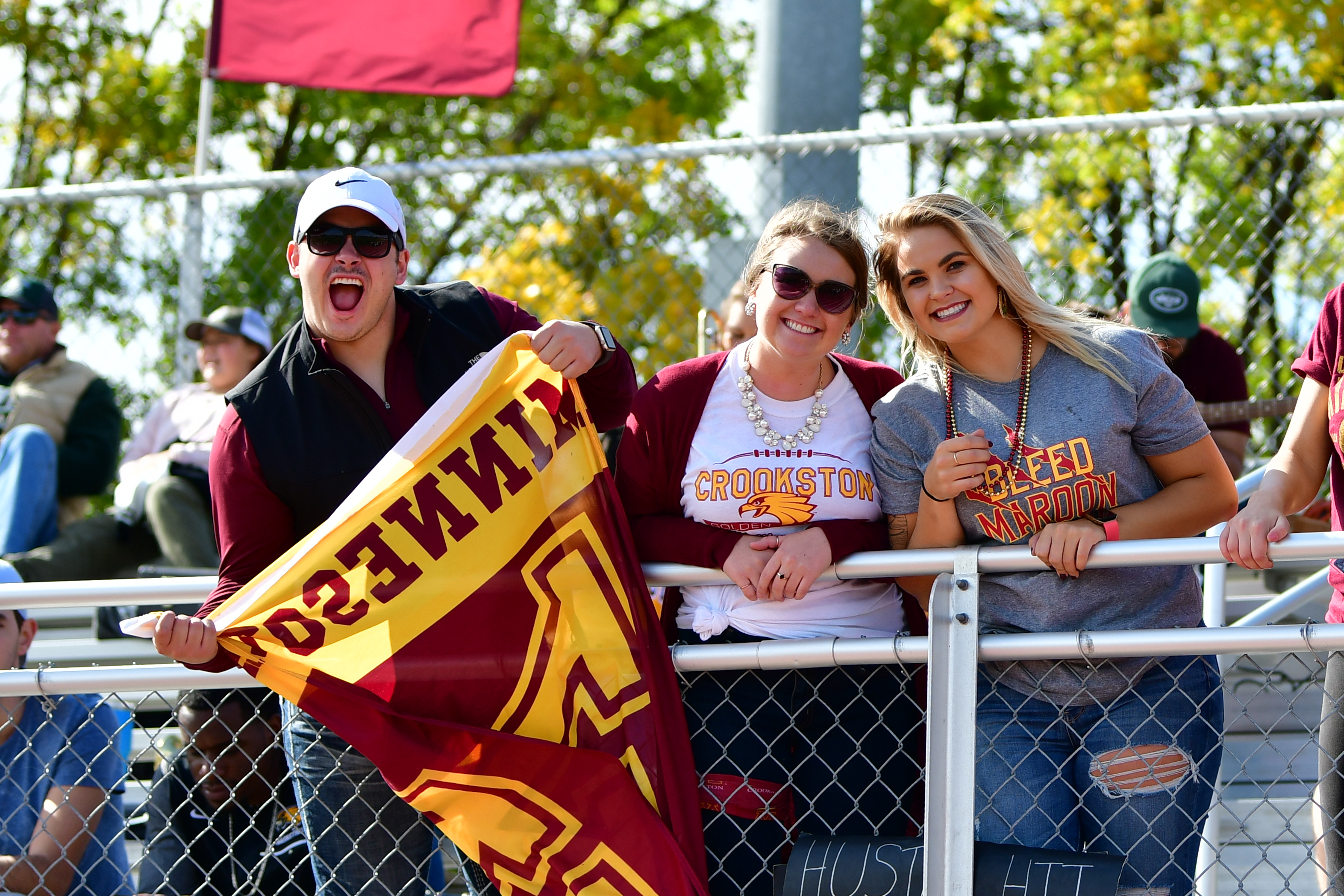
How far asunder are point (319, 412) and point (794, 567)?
1090 millimetres

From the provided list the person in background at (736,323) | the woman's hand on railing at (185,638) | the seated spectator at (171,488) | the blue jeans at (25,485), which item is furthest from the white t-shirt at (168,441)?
the woman's hand on railing at (185,638)

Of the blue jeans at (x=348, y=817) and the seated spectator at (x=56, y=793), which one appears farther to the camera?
the seated spectator at (x=56, y=793)

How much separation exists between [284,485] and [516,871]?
3.08 feet

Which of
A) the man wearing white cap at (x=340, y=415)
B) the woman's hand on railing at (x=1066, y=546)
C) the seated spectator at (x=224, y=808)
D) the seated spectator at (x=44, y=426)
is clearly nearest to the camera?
the woman's hand on railing at (x=1066, y=546)

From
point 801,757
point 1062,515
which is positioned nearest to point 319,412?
point 801,757

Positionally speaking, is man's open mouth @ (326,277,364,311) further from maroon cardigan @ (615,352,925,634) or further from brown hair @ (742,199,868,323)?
brown hair @ (742,199,868,323)

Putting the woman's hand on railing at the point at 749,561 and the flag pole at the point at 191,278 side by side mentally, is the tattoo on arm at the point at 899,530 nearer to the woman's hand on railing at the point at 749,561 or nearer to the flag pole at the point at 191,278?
the woman's hand on railing at the point at 749,561

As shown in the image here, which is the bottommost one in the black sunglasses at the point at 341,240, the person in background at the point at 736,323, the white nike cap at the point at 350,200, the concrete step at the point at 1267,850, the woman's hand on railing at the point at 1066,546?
the concrete step at the point at 1267,850

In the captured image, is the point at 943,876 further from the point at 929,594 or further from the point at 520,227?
the point at 520,227

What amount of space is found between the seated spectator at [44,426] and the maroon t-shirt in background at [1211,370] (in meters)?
4.35

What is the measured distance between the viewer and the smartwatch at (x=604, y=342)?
2.89 m

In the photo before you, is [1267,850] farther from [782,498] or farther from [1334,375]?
[782,498]

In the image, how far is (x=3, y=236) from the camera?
13.7 meters

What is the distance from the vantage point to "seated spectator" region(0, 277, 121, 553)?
5543 millimetres
